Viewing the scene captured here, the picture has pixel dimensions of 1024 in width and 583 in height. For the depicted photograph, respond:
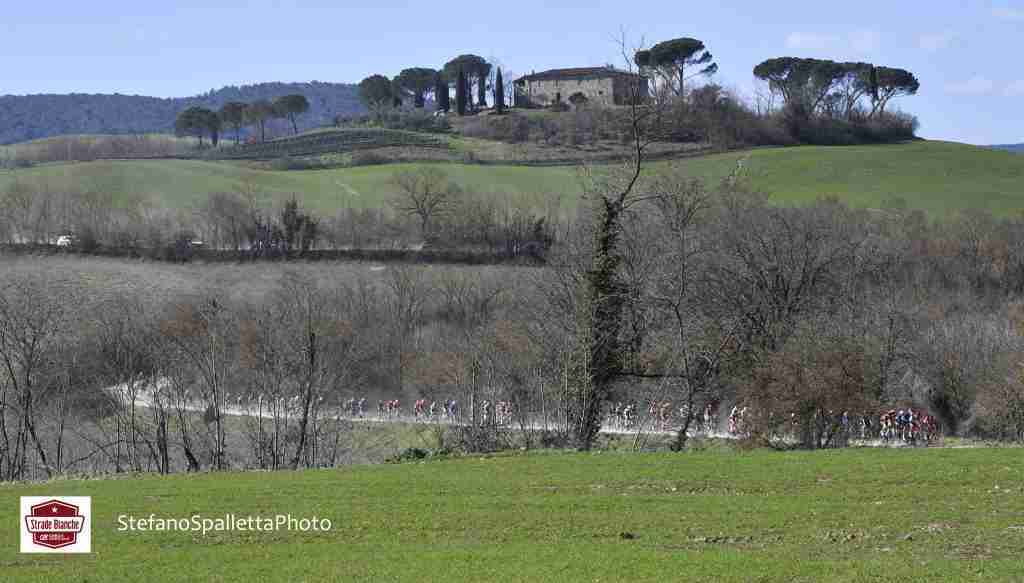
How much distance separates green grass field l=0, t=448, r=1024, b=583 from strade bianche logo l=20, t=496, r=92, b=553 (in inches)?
10.5

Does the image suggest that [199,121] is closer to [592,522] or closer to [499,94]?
[499,94]

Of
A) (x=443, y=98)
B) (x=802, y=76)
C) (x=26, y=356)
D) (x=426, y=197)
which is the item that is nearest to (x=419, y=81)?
(x=443, y=98)

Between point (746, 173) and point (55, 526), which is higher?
point (746, 173)

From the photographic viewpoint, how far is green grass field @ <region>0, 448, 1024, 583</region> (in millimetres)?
14719

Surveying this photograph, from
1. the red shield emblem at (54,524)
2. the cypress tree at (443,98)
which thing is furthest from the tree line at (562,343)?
the cypress tree at (443,98)

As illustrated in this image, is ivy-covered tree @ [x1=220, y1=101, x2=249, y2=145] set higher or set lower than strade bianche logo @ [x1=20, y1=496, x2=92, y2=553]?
higher

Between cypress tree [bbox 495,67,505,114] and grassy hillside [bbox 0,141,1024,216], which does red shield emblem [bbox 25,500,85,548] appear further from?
cypress tree [bbox 495,67,505,114]

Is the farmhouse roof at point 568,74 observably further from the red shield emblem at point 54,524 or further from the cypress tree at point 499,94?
the red shield emblem at point 54,524

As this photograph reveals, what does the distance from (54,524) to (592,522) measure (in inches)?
327

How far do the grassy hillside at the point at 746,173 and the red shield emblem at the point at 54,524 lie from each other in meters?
78.7

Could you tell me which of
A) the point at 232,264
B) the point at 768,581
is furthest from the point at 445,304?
the point at 768,581

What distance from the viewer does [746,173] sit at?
95.1 m

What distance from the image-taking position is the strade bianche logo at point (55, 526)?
16.5 meters

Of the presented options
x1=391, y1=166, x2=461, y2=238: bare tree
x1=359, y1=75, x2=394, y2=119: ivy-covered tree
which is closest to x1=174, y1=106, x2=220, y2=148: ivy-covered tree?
x1=359, y1=75, x2=394, y2=119: ivy-covered tree
